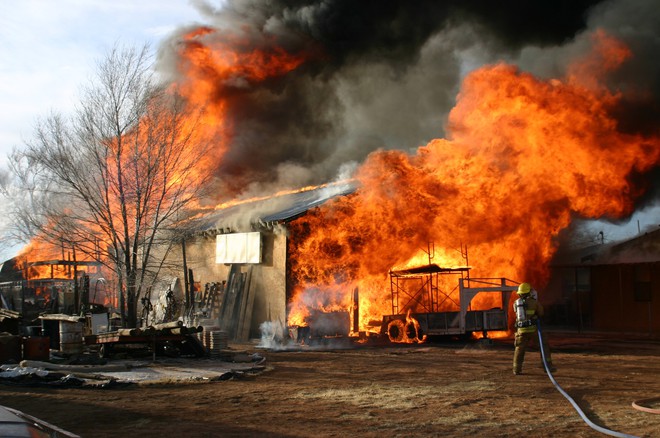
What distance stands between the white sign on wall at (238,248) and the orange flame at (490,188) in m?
1.83

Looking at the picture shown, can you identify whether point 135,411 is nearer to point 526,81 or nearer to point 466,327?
point 466,327

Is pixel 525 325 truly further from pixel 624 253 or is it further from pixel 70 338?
pixel 624 253

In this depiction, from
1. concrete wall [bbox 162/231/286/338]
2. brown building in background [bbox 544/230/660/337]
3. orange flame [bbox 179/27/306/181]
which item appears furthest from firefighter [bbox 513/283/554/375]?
orange flame [bbox 179/27/306/181]

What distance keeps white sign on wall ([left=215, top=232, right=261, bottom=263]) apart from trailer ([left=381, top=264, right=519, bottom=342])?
5080 millimetres

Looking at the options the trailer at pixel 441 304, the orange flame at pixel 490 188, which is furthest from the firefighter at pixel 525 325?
the orange flame at pixel 490 188

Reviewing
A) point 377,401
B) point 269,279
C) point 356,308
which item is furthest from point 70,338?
point 356,308

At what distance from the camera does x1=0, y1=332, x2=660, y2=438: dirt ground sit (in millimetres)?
7703

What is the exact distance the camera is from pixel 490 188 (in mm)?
19953

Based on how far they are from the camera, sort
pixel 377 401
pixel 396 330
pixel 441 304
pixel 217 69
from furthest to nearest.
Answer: pixel 217 69
pixel 441 304
pixel 396 330
pixel 377 401

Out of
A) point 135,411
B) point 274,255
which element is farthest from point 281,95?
point 135,411

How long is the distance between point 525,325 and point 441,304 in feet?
34.2

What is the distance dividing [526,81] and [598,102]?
6.76 ft

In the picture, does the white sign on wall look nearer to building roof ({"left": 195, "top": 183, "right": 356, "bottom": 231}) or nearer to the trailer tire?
building roof ({"left": 195, "top": 183, "right": 356, "bottom": 231})

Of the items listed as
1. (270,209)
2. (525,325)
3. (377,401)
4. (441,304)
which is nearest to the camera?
(377,401)
